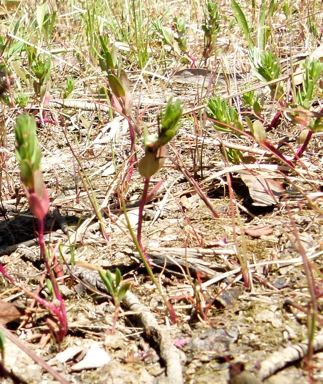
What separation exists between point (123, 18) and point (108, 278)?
283 centimetres

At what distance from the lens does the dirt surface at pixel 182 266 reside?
118 centimetres

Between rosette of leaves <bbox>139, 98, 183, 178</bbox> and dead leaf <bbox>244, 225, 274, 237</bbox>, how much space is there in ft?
1.61

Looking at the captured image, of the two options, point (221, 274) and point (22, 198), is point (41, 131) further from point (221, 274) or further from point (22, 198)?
point (221, 274)

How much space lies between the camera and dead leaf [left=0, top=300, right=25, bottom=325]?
131 centimetres

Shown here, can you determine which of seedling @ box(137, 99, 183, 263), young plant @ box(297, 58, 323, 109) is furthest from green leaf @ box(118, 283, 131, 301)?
young plant @ box(297, 58, 323, 109)

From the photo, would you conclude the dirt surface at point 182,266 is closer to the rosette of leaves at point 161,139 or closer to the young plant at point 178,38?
the rosette of leaves at point 161,139

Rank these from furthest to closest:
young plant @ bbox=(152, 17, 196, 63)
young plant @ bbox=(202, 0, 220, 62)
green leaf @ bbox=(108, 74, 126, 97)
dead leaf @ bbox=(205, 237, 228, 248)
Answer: young plant @ bbox=(152, 17, 196, 63) → young plant @ bbox=(202, 0, 220, 62) → green leaf @ bbox=(108, 74, 126, 97) → dead leaf @ bbox=(205, 237, 228, 248)

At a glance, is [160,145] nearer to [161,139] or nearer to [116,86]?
[161,139]

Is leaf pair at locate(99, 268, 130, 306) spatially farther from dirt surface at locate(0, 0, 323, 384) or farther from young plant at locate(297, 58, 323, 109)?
young plant at locate(297, 58, 323, 109)

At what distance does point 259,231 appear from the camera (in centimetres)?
160

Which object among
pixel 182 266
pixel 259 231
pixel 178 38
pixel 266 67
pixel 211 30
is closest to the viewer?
pixel 182 266

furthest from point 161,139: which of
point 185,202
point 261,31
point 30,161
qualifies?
point 261,31

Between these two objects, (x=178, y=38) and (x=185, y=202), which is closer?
(x=185, y=202)

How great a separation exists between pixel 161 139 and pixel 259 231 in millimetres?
576
